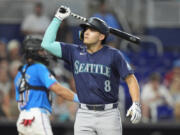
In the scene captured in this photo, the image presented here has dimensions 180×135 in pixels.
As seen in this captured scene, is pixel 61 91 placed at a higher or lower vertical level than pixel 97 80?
lower

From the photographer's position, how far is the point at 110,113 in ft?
21.9

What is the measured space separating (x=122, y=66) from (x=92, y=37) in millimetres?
521

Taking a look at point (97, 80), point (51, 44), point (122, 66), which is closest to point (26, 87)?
point (51, 44)

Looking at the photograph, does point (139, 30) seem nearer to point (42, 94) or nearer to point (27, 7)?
point (27, 7)

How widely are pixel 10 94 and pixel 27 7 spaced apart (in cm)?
262

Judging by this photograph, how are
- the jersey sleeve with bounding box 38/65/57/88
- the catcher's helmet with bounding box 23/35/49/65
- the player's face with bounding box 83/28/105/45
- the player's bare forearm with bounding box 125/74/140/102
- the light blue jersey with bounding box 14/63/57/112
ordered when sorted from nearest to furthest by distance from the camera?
the player's bare forearm with bounding box 125/74/140/102 < the player's face with bounding box 83/28/105/45 < the jersey sleeve with bounding box 38/65/57/88 < the light blue jersey with bounding box 14/63/57/112 < the catcher's helmet with bounding box 23/35/49/65

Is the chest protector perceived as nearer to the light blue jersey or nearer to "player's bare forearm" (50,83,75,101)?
the light blue jersey

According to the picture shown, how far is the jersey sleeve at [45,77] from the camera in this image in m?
7.27

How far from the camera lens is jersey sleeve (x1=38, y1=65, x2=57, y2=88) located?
23.9ft

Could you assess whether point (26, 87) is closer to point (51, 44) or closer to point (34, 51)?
point (34, 51)

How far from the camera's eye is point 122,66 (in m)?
6.62

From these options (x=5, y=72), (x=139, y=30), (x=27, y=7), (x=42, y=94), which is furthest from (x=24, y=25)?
(x=42, y=94)

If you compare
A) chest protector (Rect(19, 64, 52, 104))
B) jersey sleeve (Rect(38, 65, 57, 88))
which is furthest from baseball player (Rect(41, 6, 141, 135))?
chest protector (Rect(19, 64, 52, 104))

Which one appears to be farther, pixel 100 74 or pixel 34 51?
pixel 34 51
